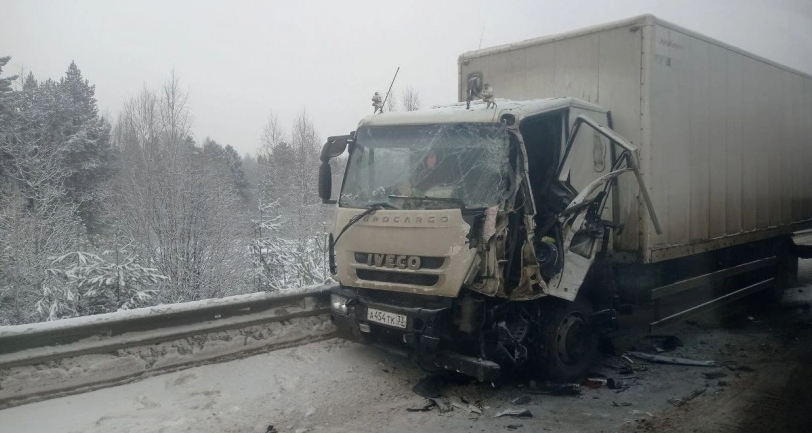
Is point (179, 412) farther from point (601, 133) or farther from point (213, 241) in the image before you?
point (213, 241)

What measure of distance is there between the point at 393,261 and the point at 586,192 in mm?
1915

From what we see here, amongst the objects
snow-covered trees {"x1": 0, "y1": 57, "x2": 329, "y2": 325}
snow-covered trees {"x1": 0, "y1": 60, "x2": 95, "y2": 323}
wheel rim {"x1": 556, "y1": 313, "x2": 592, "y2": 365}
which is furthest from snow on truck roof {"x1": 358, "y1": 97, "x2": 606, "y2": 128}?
snow-covered trees {"x1": 0, "y1": 60, "x2": 95, "y2": 323}

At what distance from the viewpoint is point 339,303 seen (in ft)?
19.1

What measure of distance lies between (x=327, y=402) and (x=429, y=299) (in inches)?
50.8

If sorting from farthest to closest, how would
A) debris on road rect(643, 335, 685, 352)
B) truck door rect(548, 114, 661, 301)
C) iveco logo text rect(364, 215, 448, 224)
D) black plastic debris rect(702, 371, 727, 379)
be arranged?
debris on road rect(643, 335, 685, 352) < black plastic debris rect(702, 371, 727, 379) < truck door rect(548, 114, 661, 301) < iveco logo text rect(364, 215, 448, 224)

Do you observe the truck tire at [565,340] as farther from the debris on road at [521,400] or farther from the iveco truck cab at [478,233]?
the debris on road at [521,400]

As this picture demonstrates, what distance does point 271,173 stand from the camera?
3681 centimetres

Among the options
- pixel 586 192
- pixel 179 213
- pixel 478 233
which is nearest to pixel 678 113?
pixel 586 192

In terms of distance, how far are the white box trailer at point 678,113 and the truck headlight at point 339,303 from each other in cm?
300

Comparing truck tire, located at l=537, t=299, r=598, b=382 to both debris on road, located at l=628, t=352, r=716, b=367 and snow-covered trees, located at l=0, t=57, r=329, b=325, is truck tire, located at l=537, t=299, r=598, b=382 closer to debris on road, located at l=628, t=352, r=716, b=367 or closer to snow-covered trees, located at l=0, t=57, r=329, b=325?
debris on road, located at l=628, t=352, r=716, b=367

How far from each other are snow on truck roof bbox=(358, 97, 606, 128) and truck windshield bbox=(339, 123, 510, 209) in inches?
2.4

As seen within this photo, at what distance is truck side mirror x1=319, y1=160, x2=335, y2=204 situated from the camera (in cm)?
634

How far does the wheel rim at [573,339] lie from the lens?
5.65 m

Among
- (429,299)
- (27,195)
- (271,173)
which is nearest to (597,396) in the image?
(429,299)
